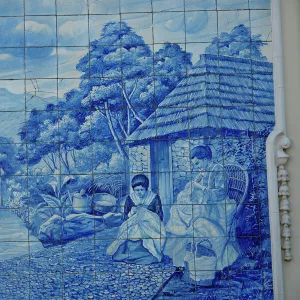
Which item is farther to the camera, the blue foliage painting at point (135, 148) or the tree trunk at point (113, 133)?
the tree trunk at point (113, 133)

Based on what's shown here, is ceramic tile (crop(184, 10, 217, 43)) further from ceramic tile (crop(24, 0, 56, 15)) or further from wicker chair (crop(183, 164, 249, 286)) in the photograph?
wicker chair (crop(183, 164, 249, 286))

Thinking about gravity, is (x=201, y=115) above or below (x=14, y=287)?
above

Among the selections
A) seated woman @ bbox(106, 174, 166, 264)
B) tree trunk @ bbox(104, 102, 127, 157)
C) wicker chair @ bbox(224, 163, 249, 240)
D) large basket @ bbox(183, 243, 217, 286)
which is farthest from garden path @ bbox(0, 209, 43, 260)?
wicker chair @ bbox(224, 163, 249, 240)

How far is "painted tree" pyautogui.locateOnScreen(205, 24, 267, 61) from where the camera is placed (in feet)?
27.3

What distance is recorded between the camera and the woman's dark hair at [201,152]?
26.9 ft

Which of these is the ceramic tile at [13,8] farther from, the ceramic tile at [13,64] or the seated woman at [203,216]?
the seated woman at [203,216]

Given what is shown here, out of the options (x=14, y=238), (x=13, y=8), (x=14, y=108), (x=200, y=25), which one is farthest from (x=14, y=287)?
(x=200, y=25)

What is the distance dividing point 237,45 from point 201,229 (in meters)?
1.82

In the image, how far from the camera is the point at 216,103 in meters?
8.27

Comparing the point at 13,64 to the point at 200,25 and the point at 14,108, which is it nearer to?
the point at 14,108

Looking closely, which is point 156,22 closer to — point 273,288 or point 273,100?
point 273,100

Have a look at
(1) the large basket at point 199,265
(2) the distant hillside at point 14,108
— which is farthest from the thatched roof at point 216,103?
(1) the large basket at point 199,265

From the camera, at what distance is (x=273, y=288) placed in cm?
809

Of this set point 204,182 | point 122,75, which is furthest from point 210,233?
point 122,75
